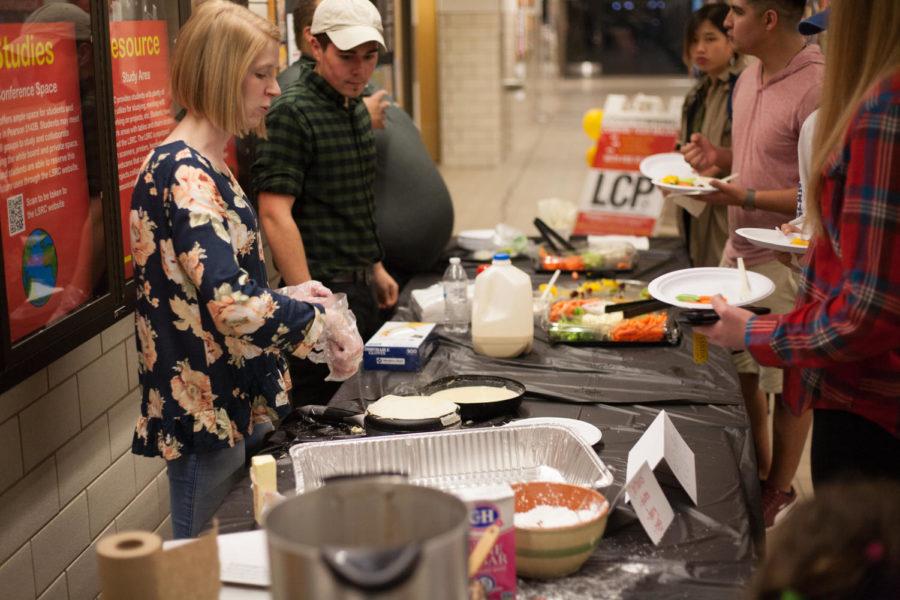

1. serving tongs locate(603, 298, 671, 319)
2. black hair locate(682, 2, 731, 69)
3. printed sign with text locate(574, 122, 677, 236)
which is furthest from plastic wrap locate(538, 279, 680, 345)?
printed sign with text locate(574, 122, 677, 236)

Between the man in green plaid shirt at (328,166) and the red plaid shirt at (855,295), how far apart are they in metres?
1.90

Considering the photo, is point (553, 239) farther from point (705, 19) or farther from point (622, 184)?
point (622, 184)

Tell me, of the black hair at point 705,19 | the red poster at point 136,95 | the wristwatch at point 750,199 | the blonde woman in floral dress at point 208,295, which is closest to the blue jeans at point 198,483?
the blonde woman in floral dress at point 208,295

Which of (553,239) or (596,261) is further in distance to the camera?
(553,239)

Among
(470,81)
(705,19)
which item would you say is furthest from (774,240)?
(470,81)

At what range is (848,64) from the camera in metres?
1.86

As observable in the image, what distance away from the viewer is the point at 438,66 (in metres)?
13.0

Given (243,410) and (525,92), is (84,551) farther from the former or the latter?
(525,92)

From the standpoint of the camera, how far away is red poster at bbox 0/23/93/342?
8.14ft

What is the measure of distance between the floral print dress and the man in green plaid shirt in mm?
1014

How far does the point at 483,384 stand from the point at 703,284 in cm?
63

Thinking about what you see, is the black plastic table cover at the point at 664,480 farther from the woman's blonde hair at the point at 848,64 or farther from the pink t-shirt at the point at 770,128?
the pink t-shirt at the point at 770,128

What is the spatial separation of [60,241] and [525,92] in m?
16.2

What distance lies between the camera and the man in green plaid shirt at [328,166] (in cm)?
349
